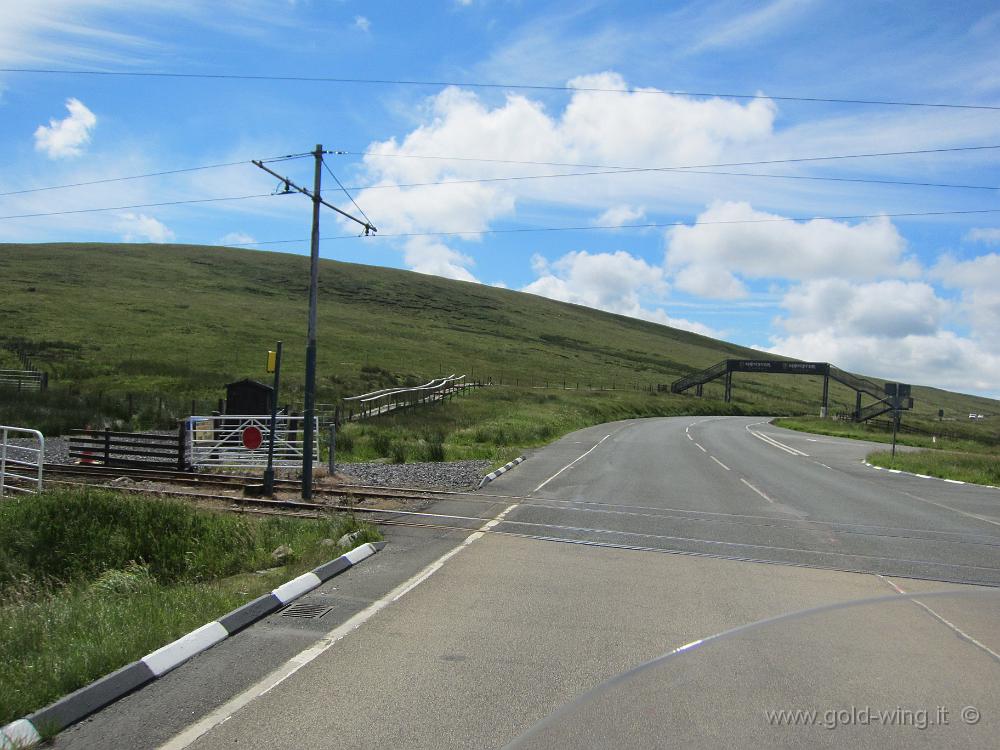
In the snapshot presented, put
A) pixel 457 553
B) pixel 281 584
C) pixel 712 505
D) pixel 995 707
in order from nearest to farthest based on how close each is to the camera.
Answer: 1. pixel 995 707
2. pixel 281 584
3. pixel 457 553
4. pixel 712 505

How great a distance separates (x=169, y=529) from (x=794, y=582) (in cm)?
794

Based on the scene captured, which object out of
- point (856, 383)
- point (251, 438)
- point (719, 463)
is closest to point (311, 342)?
point (251, 438)

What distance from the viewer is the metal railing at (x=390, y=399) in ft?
119

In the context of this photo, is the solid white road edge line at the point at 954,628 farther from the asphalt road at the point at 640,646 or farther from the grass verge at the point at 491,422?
the grass verge at the point at 491,422

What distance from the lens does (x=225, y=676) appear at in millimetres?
5262

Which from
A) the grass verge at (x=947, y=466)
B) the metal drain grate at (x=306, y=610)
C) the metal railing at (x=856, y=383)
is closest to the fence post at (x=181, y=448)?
Answer: the metal drain grate at (x=306, y=610)

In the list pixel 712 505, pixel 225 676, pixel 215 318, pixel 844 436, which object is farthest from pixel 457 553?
pixel 215 318

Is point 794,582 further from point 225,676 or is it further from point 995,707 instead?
point 225,676

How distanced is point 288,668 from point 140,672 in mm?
946

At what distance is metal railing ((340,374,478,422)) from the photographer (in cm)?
3631

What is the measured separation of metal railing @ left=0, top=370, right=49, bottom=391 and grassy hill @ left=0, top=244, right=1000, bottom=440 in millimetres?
995

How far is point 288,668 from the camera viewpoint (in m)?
5.41

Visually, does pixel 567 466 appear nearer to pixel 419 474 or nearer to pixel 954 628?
pixel 419 474

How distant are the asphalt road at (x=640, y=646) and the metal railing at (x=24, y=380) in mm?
32925
